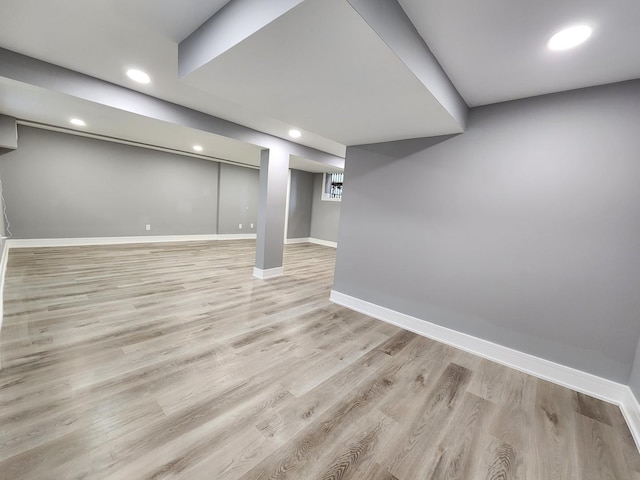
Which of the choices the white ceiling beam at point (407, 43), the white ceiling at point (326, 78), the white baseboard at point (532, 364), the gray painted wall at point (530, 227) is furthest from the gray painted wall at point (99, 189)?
the white ceiling beam at point (407, 43)

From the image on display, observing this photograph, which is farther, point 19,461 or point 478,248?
point 478,248

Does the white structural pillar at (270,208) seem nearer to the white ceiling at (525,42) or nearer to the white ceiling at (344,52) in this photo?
the white ceiling at (344,52)

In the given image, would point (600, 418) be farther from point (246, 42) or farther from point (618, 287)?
point (246, 42)

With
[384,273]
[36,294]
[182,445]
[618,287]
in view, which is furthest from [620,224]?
[36,294]

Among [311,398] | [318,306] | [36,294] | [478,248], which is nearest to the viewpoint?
[311,398]

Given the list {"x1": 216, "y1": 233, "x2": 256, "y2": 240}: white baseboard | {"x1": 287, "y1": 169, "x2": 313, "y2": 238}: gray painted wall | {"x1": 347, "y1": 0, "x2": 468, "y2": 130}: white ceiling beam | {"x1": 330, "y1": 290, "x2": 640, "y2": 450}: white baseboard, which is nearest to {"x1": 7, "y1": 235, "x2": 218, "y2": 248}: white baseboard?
{"x1": 216, "y1": 233, "x2": 256, "y2": 240}: white baseboard

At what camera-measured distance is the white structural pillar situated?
4.09 m

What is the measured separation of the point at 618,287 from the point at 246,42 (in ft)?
9.46

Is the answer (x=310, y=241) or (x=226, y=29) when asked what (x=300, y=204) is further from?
(x=226, y=29)

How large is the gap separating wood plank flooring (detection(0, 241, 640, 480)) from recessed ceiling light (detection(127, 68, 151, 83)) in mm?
2344

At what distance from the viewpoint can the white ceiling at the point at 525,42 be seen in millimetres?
1207

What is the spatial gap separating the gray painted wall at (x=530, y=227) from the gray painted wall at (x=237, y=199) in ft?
18.6

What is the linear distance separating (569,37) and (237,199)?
740 centimetres

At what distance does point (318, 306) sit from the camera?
10.6 ft
